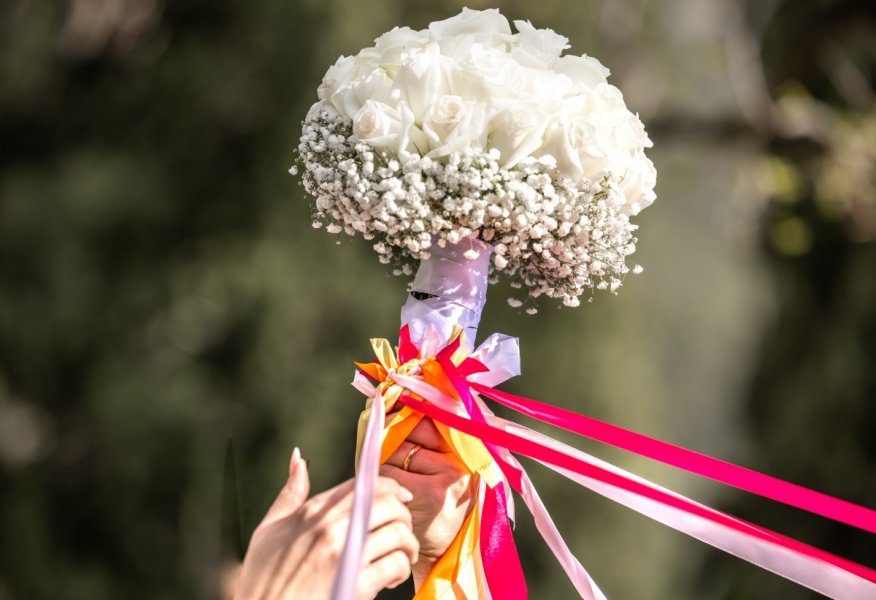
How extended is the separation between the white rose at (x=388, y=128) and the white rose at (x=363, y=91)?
0.04 m

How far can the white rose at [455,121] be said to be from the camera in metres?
1.60

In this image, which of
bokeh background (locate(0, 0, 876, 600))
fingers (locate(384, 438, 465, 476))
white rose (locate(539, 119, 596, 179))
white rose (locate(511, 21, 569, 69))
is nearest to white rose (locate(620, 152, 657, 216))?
white rose (locate(539, 119, 596, 179))

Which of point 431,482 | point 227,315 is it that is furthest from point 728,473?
point 227,315

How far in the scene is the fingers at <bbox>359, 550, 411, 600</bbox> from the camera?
1.51m

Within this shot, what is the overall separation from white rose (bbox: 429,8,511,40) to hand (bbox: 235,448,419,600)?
2.82 ft

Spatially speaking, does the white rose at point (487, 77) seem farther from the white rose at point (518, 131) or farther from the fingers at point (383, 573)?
the fingers at point (383, 573)

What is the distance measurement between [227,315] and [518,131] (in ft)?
11.6

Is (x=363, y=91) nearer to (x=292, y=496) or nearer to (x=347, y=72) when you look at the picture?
(x=347, y=72)

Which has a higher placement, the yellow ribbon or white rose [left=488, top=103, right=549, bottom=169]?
white rose [left=488, top=103, right=549, bottom=169]

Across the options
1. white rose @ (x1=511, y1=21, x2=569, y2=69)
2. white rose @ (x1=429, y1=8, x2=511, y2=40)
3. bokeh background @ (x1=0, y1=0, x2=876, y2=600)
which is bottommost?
bokeh background @ (x1=0, y1=0, x2=876, y2=600)

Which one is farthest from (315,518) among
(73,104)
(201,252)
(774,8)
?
(774,8)

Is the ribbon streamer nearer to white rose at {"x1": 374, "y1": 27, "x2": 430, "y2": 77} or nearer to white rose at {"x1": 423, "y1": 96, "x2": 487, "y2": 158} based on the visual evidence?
white rose at {"x1": 423, "y1": 96, "x2": 487, "y2": 158}

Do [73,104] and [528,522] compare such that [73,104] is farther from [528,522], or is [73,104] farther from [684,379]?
[684,379]

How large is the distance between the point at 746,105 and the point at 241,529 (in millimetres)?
5080
